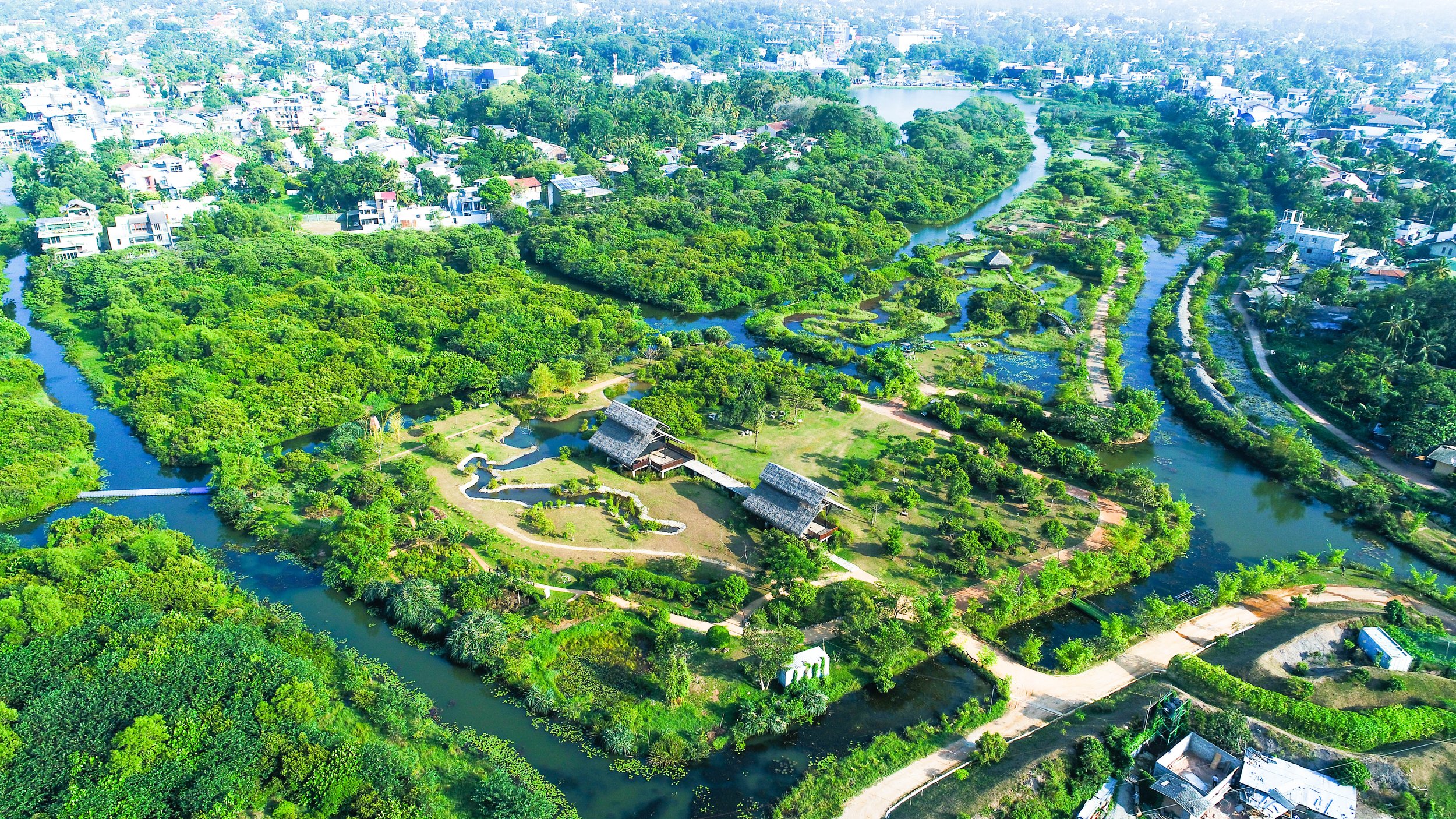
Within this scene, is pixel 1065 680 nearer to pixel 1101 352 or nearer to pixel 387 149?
pixel 1101 352

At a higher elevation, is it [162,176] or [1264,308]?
[1264,308]

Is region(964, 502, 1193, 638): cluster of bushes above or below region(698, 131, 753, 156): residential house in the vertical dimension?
below

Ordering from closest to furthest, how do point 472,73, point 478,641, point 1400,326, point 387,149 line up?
point 478,641, point 1400,326, point 387,149, point 472,73

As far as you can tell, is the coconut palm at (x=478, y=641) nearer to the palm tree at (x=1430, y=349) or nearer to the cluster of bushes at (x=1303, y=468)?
the cluster of bushes at (x=1303, y=468)

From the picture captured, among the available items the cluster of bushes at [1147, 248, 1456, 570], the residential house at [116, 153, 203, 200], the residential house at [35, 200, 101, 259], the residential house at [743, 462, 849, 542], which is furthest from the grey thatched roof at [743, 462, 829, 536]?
the residential house at [116, 153, 203, 200]

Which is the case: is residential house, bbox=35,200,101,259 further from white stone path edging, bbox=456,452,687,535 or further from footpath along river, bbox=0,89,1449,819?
white stone path edging, bbox=456,452,687,535

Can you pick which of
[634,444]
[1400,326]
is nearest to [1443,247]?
[1400,326]

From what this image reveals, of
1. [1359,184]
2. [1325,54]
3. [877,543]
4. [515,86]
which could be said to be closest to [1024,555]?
[877,543]

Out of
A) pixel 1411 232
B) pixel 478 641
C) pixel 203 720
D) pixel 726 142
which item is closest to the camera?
pixel 203 720
